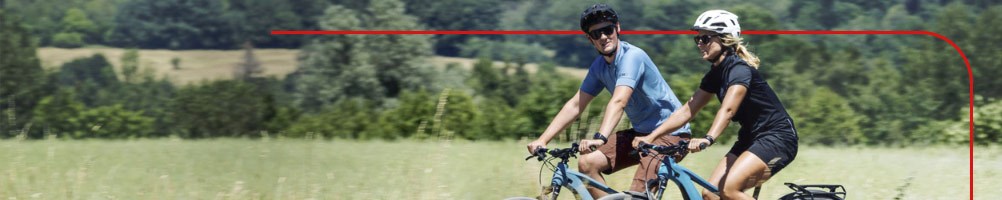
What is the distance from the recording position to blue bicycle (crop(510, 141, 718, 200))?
604 centimetres

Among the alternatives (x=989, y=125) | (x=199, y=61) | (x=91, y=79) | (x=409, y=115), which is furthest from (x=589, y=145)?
(x=199, y=61)

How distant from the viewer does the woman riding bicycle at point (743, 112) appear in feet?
19.9

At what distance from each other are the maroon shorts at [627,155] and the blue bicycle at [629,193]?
0.55ft

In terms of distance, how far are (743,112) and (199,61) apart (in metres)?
75.2

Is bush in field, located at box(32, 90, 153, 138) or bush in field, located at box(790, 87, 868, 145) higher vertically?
bush in field, located at box(32, 90, 153, 138)

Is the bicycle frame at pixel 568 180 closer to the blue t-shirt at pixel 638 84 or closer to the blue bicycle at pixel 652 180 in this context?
the blue bicycle at pixel 652 180

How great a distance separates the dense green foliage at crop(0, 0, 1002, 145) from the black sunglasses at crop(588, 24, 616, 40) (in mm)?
38563

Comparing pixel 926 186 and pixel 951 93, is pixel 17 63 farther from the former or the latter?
pixel 926 186

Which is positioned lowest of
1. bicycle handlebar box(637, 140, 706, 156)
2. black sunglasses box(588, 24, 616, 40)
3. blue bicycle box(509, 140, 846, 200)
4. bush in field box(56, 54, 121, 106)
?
bush in field box(56, 54, 121, 106)

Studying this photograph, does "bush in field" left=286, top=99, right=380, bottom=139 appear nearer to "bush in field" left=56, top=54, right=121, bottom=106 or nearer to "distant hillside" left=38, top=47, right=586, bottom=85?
"distant hillside" left=38, top=47, right=586, bottom=85

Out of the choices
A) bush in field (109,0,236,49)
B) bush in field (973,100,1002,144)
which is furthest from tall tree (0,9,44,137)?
bush in field (973,100,1002,144)

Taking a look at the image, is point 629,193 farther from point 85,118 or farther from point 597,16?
point 85,118

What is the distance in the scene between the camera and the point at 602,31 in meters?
6.29

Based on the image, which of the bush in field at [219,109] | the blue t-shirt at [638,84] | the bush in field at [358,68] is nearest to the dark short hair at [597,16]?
the blue t-shirt at [638,84]
